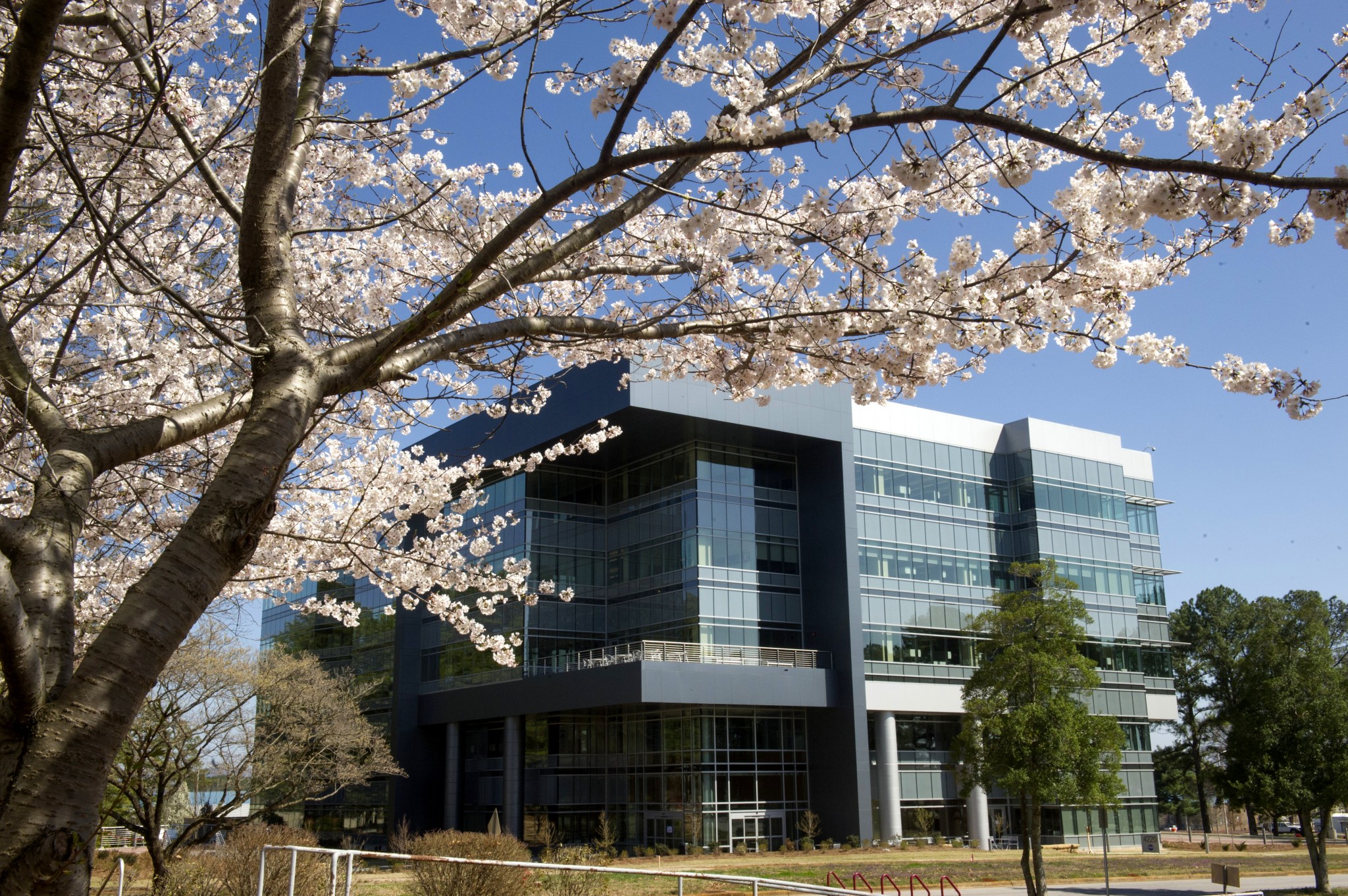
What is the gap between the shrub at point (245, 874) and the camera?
12.0 metres

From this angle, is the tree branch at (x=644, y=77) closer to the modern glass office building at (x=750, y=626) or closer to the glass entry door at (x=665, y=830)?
the modern glass office building at (x=750, y=626)

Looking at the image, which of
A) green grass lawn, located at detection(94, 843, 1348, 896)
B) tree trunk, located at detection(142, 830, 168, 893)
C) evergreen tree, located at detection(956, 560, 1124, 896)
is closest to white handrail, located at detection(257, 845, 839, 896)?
tree trunk, located at detection(142, 830, 168, 893)

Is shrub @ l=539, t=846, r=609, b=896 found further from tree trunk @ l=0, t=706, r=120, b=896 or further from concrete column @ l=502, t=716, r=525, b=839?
concrete column @ l=502, t=716, r=525, b=839

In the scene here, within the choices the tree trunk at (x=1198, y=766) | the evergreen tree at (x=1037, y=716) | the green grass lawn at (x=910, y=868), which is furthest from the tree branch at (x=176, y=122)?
the tree trunk at (x=1198, y=766)

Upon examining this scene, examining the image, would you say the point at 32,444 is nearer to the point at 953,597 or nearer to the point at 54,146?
the point at 54,146

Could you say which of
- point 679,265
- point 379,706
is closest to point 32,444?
point 679,265

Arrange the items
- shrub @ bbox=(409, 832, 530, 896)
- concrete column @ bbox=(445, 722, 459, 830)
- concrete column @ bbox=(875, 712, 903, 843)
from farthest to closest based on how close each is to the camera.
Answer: concrete column @ bbox=(445, 722, 459, 830)
concrete column @ bbox=(875, 712, 903, 843)
shrub @ bbox=(409, 832, 530, 896)

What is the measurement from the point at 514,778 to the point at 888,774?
13.3m

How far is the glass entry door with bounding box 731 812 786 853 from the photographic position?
34.5 metres

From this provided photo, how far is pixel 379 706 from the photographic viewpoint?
44.9 m

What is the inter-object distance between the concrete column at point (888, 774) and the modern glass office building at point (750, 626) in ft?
0.28

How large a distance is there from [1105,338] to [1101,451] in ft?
137

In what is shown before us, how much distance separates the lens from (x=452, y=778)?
138ft

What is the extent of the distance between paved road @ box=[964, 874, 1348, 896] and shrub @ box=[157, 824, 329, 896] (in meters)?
16.0
